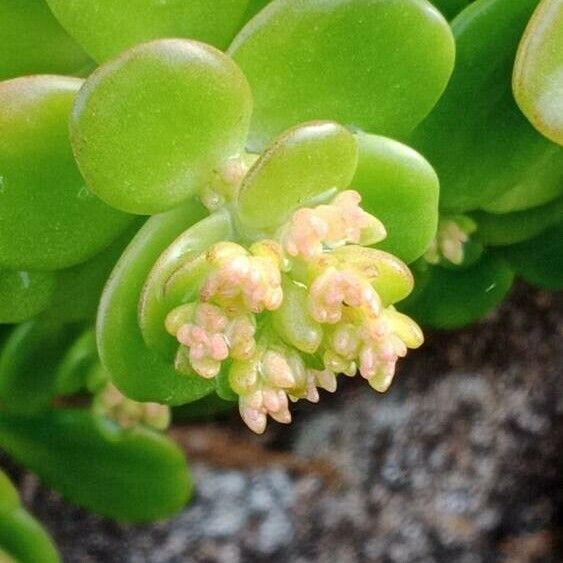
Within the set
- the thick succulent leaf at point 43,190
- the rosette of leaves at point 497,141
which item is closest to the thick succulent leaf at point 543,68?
the rosette of leaves at point 497,141

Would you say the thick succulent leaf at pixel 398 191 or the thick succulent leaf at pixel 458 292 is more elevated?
the thick succulent leaf at pixel 398 191

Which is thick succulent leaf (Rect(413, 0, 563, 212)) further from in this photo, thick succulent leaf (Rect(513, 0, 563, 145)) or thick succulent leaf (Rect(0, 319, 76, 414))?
thick succulent leaf (Rect(0, 319, 76, 414))

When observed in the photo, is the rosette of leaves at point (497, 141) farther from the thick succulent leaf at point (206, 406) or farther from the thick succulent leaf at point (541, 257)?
the thick succulent leaf at point (206, 406)

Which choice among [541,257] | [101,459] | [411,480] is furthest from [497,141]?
[411,480]

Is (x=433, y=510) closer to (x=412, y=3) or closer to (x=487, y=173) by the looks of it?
(x=487, y=173)

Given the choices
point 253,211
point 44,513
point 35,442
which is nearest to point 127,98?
point 253,211

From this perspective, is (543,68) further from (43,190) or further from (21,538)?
(21,538)

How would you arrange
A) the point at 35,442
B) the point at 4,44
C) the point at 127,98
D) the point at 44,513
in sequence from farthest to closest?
1. the point at 44,513
2. the point at 35,442
3. the point at 4,44
4. the point at 127,98
